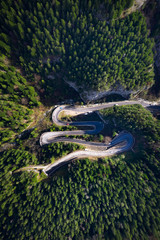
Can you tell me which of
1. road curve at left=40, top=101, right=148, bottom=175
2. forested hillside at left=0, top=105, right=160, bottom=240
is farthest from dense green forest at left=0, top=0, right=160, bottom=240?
road curve at left=40, top=101, right=148, bottom=175

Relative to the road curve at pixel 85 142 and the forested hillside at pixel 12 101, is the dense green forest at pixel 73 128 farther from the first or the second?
the road curve at pixel 85 142

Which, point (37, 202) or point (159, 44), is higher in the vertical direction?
point (159, 44)

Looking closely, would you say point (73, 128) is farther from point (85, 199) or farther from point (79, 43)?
point (79, 43)

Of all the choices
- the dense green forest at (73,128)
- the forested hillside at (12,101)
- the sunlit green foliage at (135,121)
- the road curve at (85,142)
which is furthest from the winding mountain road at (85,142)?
the forested hillside at (12,101)

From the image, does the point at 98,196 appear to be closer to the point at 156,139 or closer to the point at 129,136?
the point at 129,136

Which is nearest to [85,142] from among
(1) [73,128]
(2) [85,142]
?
(2) [85,142]

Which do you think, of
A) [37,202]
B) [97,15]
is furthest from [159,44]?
[37,202]

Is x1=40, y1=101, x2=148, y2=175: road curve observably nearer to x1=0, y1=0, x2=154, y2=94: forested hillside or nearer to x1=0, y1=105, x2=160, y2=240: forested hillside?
x1=0, y1=105, x2=160, y2=240: forested hillside
